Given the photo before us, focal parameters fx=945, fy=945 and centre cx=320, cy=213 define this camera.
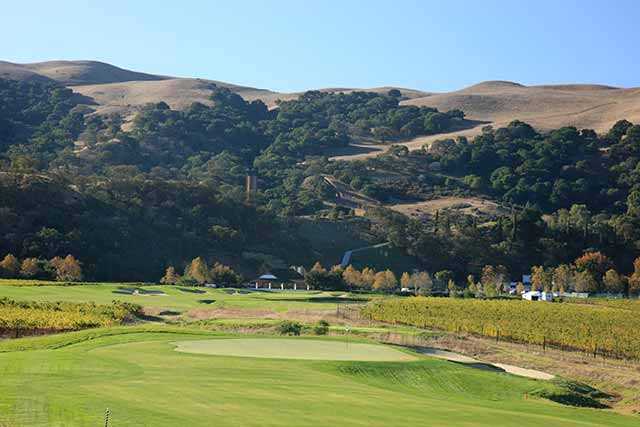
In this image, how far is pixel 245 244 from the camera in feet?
402

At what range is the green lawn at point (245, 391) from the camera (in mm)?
23797

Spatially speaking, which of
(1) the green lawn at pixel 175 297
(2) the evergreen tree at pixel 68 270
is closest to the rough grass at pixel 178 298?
(1) the green lawn at pixel 175 297

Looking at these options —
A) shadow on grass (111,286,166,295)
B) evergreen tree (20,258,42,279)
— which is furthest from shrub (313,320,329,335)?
evergreen tree (20,258,42,279)

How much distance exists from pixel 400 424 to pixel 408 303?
5584cm

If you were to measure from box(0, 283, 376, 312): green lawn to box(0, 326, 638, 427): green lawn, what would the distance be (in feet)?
93.1

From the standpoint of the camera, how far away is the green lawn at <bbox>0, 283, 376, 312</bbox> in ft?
235

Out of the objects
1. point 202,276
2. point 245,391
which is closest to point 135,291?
point 202,276

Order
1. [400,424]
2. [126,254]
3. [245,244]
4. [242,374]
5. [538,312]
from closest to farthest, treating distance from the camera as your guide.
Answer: [400,424] → [242,374] → [538,312] → [126,254] → [245,244]

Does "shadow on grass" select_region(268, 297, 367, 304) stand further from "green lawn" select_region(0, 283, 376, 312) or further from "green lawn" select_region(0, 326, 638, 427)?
"green lawn" select_region(0, 326, 638, 427)

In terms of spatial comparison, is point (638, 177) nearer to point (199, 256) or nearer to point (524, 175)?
point (524, 175)

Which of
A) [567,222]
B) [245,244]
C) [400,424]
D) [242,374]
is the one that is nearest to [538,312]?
[242,374]

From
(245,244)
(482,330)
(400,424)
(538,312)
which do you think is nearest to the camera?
(400,424)

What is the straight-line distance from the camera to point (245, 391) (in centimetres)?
2836

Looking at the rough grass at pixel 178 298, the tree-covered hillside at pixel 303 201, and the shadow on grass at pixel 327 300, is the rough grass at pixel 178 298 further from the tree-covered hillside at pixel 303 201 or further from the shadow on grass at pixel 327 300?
the tree-covered hillside at pixel 303 201
